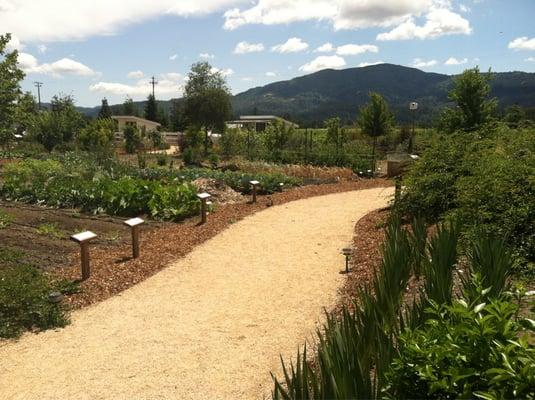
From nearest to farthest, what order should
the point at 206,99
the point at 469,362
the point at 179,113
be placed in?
1. the point at 469,362
2. the point at 206,99
3. the point at 179,113

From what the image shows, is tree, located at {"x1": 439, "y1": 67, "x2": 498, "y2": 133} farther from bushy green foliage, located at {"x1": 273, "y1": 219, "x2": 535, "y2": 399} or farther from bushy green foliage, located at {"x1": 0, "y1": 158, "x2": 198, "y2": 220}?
bushy green foliage, located at {"x1": 273, "y1": 219, "x2": 535, "y2": 399}

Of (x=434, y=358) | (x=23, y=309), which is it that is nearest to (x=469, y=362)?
(x=434, y=358)

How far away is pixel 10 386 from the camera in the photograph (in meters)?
3.82

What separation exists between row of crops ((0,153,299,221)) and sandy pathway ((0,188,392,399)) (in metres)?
2.45

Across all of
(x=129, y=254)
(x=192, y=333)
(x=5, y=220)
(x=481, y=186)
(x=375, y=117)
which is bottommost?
(x=192, y=333)

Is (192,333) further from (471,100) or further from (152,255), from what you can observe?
(471,100)

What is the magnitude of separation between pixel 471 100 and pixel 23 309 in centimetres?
1580

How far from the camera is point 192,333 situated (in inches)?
189

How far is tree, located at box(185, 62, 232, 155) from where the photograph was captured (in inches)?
1008

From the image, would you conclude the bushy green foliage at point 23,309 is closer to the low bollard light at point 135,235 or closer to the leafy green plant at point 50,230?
the low bollard light at point 135,235

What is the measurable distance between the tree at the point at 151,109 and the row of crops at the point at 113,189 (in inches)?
2224

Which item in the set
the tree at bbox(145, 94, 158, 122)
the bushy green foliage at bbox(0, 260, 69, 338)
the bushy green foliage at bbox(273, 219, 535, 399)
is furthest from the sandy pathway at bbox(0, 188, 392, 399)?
the tree at bbox(145, 94, 158, 122)

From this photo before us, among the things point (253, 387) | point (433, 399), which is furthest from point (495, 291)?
point (253, 387)

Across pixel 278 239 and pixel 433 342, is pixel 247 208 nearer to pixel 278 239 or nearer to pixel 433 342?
pixel 278 239
